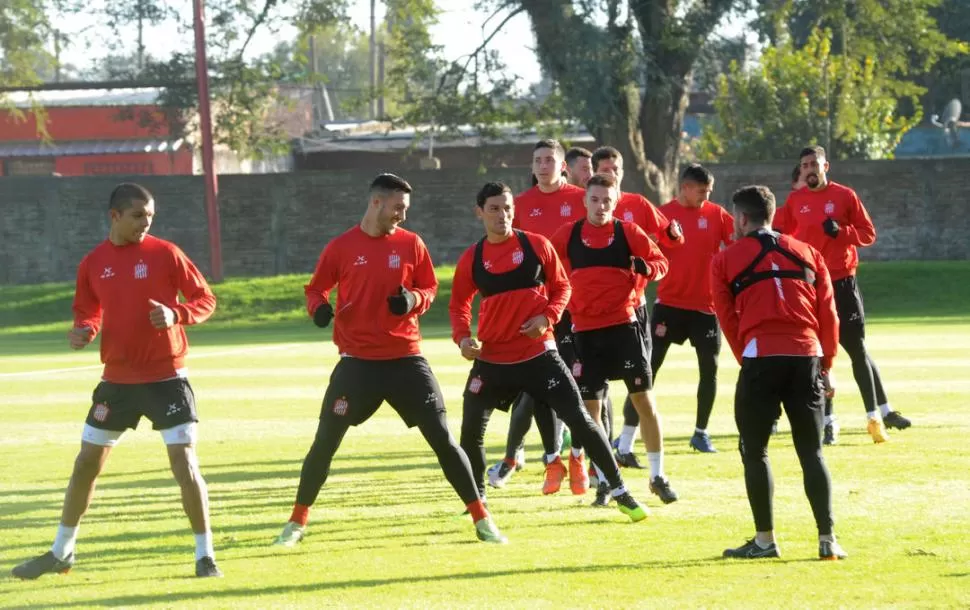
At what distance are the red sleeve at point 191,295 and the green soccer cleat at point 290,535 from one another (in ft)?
4.73

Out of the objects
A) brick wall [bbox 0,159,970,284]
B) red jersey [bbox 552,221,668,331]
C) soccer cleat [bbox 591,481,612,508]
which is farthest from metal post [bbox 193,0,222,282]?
soccer cleat [bbox 591,481,612,508]

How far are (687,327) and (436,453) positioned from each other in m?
4.18

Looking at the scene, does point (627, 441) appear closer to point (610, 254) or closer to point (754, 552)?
point (610, 254)

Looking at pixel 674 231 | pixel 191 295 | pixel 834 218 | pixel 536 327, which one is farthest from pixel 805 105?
pixel 191 295

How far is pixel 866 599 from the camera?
745 centimetres

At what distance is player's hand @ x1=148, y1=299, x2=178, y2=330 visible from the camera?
26.9 ft

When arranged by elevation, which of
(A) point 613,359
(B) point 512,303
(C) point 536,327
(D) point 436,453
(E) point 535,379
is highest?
(B) point 512,303

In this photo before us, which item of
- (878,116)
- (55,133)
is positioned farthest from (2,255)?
(878,116)

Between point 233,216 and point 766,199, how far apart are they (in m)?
29.9

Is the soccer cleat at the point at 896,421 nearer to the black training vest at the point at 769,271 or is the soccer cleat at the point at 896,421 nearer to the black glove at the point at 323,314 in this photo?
the black training vest at the point at 769,271

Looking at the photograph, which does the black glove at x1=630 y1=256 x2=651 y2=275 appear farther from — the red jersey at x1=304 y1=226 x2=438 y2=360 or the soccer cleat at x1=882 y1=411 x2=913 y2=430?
the soccer cleat at x1=882 y1=411 x2=913 y2=430

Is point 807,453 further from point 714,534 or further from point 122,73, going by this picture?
point 122,73

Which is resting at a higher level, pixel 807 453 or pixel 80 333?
pixel 80 333

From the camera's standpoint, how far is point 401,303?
29.4 ft
